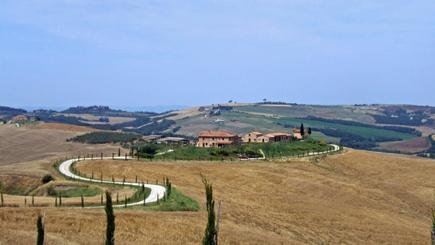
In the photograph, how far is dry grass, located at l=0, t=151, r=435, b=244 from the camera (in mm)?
46125

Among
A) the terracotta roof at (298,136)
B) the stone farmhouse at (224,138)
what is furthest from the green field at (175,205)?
the terracotta roof at (298,136)

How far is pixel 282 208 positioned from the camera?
224 ft

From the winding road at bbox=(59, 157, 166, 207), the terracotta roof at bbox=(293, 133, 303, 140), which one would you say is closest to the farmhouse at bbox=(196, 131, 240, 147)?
the terracotta roof at bbox=(293, 133, 303, 140)

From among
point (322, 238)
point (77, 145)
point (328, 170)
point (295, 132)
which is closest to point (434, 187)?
point (328, 170)

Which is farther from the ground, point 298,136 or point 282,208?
point 298,136

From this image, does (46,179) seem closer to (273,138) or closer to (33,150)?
(33,150)

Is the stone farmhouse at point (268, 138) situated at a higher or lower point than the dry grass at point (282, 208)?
higher

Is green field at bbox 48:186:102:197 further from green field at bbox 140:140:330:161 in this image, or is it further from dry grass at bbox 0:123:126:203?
green field at bbox 140:140:330:161

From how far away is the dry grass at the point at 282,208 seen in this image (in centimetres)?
4612

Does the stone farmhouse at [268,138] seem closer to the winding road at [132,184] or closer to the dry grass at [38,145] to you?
the dry grass at [38,145]

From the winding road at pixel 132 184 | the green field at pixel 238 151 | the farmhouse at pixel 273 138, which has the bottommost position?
the winding road at pixel 132 184

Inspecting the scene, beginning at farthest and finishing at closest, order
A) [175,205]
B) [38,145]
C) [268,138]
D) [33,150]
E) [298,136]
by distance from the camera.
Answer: [298,136] < [268,138] < [38,145] < [33,150] < [175,205]

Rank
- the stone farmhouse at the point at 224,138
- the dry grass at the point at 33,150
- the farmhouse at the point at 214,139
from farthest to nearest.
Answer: the stone farmhouse at the point at 224,138 < the farmhouse at the point at 214,139 < the dry grass at the point at 33,150

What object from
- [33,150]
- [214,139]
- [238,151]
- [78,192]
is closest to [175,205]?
[78,192]
